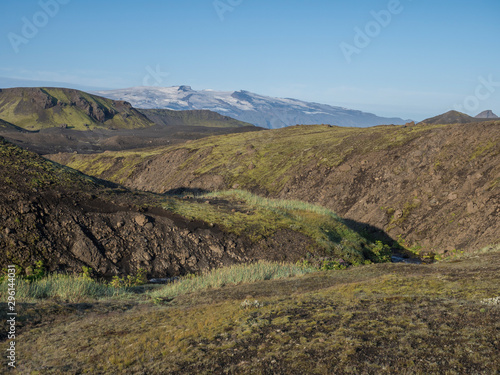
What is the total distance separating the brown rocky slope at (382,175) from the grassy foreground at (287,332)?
15609 mm

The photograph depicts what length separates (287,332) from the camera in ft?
25.5

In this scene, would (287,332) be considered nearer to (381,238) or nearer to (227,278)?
(227,278)

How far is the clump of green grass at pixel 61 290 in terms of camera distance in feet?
41.2

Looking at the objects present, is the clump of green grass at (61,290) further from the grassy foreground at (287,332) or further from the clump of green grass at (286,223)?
the clump of green grass at (286,223)

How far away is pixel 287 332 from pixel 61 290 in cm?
857

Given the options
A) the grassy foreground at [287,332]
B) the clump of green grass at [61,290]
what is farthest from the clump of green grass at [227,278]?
the clump of green grass at [61,290]

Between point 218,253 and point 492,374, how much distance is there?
53.1ft

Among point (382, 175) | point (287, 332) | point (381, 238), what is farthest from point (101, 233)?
point (382, 175)

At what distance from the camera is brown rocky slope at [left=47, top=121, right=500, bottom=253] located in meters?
27.8

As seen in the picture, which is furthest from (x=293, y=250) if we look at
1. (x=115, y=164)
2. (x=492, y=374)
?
(x=115, y=164)

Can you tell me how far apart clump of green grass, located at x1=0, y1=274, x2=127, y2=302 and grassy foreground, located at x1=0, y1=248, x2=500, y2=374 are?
0.49 meters

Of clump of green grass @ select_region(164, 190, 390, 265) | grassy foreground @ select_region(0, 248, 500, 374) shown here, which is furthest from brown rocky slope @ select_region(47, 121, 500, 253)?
grassy foreground @ select_region(0, 248, 500, 374)

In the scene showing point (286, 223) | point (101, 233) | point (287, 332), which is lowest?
point (101, 233)

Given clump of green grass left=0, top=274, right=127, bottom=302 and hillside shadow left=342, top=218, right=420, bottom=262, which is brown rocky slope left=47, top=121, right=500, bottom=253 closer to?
hillside shadow left=342, top=218, right=420, bottom=262
